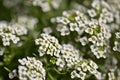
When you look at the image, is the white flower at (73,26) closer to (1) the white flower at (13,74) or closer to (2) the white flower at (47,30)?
(2) the white flower at (47,30)

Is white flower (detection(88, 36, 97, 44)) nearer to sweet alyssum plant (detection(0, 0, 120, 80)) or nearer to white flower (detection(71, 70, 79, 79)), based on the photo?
sweet alyssum plant (detection(0, 0, 120, 80))

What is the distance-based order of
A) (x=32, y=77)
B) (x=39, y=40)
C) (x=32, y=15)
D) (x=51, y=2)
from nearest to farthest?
(x=32, y=77)
(x=39, y=40)
(x=51, y=2)
(x=32, y=15)

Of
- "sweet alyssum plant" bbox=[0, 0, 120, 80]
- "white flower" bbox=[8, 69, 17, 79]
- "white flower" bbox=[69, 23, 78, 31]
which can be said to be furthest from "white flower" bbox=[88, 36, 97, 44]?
"white flower" bbox=[8, 69, 17, 79]

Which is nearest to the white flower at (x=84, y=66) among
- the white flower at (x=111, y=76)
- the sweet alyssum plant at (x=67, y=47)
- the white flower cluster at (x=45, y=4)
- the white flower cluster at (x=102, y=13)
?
the sweet alyssum plant at (x=67, y=47)

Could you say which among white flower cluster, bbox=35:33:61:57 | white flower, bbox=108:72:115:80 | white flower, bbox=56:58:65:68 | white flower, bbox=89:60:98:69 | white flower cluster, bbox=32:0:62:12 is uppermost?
white flower cluster, bbox=32:0:62:12

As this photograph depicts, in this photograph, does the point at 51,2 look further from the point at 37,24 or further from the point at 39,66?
the point at 39,66

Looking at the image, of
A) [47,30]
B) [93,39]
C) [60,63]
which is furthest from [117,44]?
[47,30]

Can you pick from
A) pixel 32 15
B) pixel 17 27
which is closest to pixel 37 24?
pixel 32 15
